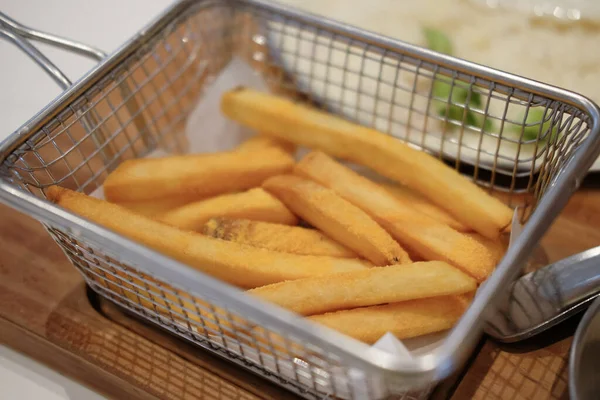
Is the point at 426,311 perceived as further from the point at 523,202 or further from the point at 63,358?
the point at 63,358

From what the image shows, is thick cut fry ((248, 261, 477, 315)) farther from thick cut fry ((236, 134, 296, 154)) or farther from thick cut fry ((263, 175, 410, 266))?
thick cut fry ((236, 134, 296, 154))

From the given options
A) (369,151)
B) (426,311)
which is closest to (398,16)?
(369,151)

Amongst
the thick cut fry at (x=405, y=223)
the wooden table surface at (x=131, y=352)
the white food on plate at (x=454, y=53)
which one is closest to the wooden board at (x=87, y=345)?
the wooden table surface at (x=131, y=352)

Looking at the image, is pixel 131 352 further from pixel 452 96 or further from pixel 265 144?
pixel 452 96

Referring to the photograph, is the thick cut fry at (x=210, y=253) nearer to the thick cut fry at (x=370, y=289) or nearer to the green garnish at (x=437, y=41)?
the thick cut fry at (x=370, y=289)

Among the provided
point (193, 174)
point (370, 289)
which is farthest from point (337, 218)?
point (193, 174)

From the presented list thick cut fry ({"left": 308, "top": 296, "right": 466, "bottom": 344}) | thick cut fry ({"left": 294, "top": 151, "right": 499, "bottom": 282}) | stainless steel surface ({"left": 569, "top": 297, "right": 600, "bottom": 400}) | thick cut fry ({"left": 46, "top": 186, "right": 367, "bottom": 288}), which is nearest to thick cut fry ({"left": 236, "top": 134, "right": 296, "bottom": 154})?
thick cut fry ({"left": 294, "top": 151, "right": 499, "bottom": 282})
